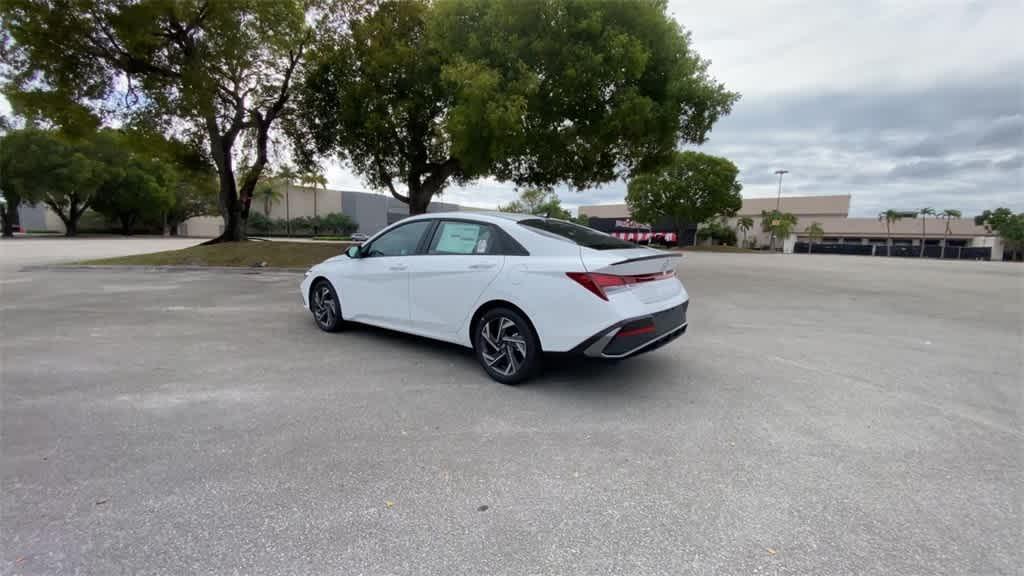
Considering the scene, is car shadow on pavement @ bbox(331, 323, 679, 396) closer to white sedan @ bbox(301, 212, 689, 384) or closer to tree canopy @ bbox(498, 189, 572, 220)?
white sedan @ bbox(301, 212, 689, 384)

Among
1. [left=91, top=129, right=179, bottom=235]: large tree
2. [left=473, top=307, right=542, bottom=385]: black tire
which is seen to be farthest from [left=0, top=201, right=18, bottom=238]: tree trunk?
[left=473, top=307, right=542, bottom=385]: black tire

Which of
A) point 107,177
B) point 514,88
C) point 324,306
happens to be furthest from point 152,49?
point 107,177

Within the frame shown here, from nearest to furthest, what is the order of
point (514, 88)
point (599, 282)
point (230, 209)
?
1. point (599, 282)
2. point (514, 88)
3. point (230, 209)

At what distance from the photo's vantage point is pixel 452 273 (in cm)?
451

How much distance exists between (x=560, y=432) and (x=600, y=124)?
11.8 meters

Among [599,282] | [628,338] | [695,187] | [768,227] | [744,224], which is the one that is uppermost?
[695,187]

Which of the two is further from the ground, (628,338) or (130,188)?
(130,188)

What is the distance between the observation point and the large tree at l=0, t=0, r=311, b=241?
13.1 meters

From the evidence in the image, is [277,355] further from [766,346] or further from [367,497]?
[766,346]

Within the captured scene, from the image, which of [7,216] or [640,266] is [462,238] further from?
[7,216]

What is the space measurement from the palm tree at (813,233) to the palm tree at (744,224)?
283 inches

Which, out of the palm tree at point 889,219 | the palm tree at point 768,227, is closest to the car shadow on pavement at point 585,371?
the palm tree at point 768,227

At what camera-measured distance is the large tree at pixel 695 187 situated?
49031mm

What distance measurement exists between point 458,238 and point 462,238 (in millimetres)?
60
